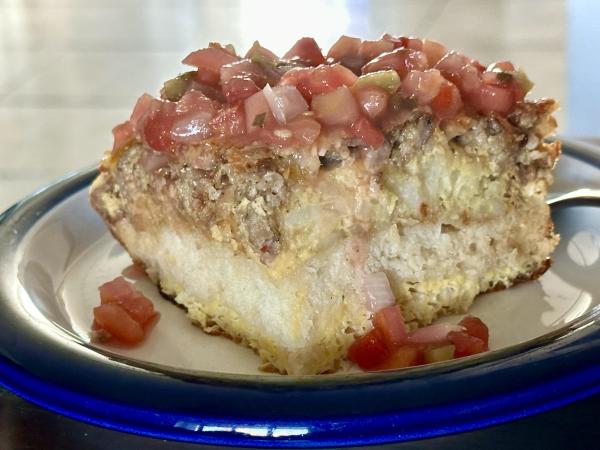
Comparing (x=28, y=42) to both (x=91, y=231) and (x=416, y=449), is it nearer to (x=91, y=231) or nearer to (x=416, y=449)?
(x=91, y=231)

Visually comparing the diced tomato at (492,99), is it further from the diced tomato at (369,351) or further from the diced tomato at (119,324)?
the diced tomato at (119,324)

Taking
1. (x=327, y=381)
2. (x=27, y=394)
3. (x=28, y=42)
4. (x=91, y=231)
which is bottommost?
(x=28, y=42)

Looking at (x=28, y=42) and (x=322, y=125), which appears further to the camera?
(x=28, y=42)

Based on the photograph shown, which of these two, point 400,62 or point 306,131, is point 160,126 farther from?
point 400,62

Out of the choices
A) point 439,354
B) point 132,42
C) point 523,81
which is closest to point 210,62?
point 523,81

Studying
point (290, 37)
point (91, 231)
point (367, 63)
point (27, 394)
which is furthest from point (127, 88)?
point (27, 394)
